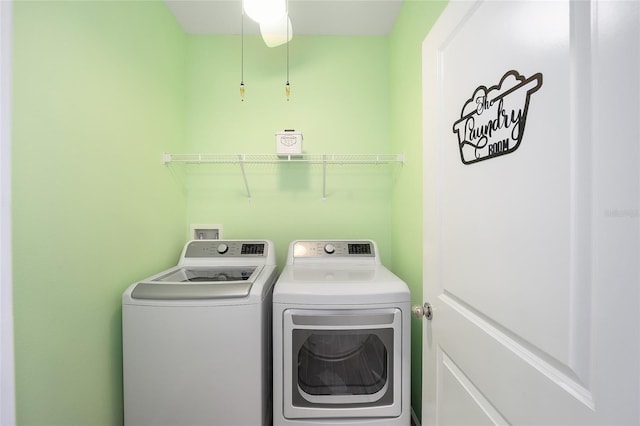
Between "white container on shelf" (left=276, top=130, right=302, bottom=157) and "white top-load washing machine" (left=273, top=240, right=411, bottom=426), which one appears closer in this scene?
"white top-load washing machine" (left=273, top=240, right=411, bottom=426)

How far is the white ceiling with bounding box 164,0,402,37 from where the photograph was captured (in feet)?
5.39

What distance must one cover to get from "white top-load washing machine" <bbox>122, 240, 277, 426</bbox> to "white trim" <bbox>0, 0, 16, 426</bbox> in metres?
0.55

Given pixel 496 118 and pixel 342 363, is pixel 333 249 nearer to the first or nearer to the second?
pixel 342 363

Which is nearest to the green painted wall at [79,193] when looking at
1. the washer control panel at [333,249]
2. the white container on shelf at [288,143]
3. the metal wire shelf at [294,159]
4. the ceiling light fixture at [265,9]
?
the metal wire shelf at [294,159]

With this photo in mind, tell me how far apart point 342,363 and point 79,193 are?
1405 mm

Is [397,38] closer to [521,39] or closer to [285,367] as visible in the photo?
[521,39]

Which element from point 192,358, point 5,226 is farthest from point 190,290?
point 5,226

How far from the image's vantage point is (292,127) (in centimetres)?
192

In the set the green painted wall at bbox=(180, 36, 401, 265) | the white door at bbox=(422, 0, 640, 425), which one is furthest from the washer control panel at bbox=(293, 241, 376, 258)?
the white door at bbox=(422, 0, 640, 425)

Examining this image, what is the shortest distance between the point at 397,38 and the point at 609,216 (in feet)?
5.99

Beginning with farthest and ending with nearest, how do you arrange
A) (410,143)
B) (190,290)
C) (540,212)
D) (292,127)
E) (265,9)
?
(292,127)
(410,143)
(265,9)
(190,290)
(540,212)

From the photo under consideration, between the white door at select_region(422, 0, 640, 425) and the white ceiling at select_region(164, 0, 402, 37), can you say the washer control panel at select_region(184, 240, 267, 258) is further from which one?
the white ceiling at select_region(164, 0, 402, 37)

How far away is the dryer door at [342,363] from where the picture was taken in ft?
3.86

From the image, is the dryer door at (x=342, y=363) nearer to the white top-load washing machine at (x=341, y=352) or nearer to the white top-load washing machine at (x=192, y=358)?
the white top-load washing machine at (x=341, y=352)
